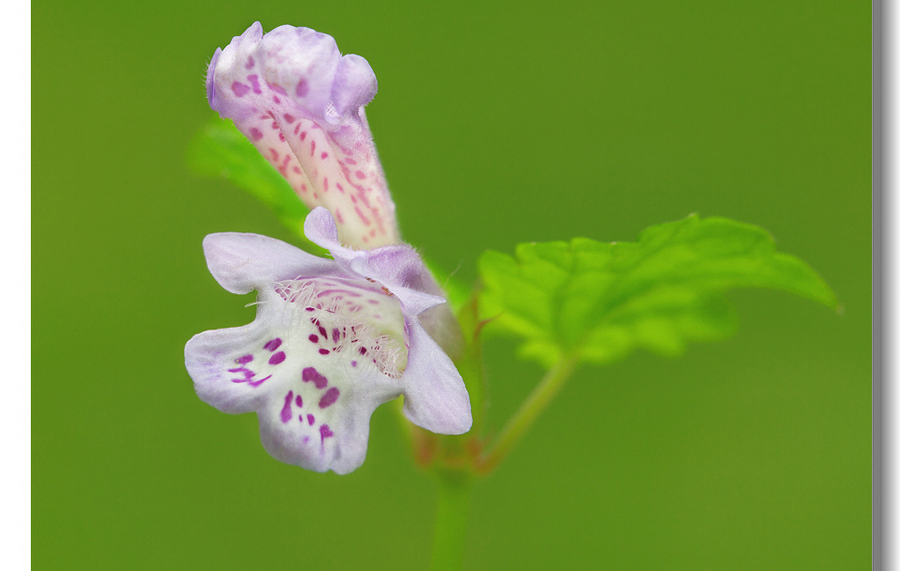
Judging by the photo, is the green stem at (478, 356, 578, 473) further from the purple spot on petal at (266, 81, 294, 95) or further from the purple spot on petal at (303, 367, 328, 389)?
the purple spot on petal at (266, 81, 294, 95)

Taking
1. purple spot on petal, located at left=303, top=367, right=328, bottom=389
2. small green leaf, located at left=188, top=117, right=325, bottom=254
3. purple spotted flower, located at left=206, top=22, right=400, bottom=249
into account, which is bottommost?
purple spot on petal, located at left=303, top=367, right=328, bottom=389

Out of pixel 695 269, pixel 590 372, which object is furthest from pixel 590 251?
pixel 590 372

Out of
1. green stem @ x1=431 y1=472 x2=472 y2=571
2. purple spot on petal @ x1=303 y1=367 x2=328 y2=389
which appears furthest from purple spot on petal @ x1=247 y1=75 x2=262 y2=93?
green stem @ x1=431 y1=472 x2=472 y2=571

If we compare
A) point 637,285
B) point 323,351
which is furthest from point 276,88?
point 637,285

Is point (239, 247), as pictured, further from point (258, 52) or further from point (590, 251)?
point (590, 251)

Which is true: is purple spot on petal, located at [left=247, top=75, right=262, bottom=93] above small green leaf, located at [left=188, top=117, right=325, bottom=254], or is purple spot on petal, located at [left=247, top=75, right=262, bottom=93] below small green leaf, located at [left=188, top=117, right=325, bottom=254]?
below

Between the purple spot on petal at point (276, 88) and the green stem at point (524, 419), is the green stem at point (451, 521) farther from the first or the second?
the purple spot on petal at point (276, 88)

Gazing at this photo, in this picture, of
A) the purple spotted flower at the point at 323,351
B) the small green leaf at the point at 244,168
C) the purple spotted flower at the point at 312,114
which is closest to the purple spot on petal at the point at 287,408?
the purple spotted flower at the point at 323,351
